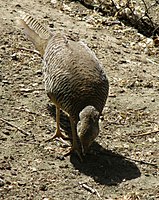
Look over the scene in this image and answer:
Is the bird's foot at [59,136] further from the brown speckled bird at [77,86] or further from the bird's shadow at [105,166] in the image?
the bird's shadow at [105,166]

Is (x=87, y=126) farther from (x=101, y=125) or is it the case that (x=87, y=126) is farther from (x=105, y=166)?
(x=101, y=125)

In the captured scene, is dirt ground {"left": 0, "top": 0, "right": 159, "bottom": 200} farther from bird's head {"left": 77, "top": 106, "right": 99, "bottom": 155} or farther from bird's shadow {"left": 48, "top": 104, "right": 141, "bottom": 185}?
bird's head {"left": 77, "top": 106, "right": 99, "bottom": 155}

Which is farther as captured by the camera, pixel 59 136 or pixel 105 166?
pixel 59 136

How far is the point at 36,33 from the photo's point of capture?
6.49 meters

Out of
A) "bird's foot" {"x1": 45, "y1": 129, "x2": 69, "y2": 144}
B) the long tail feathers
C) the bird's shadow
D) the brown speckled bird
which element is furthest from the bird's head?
the long tail feathers

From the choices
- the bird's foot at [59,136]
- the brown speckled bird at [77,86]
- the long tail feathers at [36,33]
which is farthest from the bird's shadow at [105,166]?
the long tail feathers at [36,33]

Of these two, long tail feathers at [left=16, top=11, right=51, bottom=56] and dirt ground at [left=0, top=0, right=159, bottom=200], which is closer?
dirt ground at [left=0, top=0, right=159, bottom=200]

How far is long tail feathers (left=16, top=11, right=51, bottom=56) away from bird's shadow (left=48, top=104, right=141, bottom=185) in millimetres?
1280

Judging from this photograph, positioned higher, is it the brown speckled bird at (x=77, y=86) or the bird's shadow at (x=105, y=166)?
the brown speckled bird at (x=77, y=86)

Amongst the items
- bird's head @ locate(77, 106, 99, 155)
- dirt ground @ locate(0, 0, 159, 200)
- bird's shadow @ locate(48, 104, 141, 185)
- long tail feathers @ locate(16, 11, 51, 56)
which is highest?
bird's head @ locate(77, 106, 99, 155)

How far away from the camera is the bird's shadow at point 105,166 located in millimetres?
5172

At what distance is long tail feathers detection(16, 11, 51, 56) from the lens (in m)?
6.32

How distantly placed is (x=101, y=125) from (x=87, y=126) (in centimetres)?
114

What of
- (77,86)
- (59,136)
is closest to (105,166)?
(59,136)
